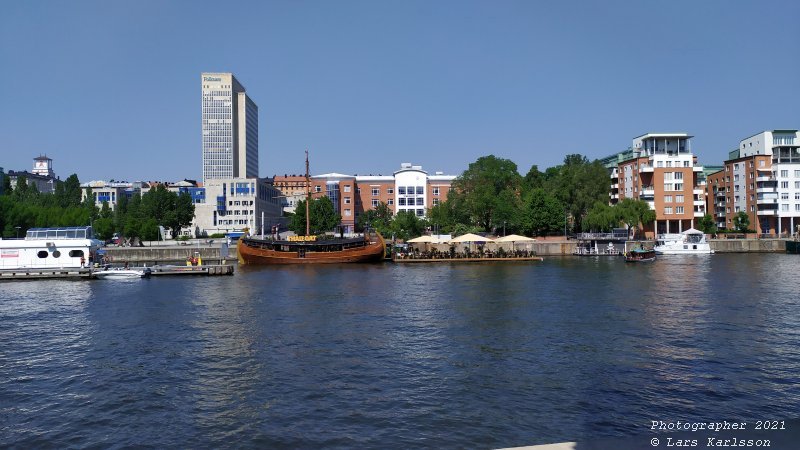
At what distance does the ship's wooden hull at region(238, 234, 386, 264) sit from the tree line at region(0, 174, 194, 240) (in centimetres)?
4135

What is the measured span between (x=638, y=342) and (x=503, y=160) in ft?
311

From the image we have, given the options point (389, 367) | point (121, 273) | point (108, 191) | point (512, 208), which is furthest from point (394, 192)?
point (389, 367)

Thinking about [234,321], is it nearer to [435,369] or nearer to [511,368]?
[435,369]

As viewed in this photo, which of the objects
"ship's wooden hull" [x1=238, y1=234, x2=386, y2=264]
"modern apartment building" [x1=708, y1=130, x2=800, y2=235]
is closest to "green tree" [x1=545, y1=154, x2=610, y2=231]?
"modern apartment building" [x1=708, y1=130, x2=800, y2=235]

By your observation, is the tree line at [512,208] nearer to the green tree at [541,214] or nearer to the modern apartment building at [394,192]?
the green tree at [541,214]

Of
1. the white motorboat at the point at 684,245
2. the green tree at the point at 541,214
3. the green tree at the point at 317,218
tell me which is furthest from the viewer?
the green tree at the point at 317,218

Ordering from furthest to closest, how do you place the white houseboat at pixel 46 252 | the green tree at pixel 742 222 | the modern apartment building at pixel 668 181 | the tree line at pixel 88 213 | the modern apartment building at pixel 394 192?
the modern apartment building at pixel 394 192 < the green tree at pixel 742 222 < the modern apartment building at pixel 668 181 < the tree line at pixel 88 213 < the white houseboat at pixel 46 252

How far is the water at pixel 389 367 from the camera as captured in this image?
14.6m

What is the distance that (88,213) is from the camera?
109938mm

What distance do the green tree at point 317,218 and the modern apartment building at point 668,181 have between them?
57.4 metres

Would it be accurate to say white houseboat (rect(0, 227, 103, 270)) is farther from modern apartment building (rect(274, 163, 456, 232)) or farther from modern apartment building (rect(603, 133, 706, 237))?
modern apartment building (rect(603, 133, 706, 237))

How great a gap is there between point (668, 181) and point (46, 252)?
93.8 m

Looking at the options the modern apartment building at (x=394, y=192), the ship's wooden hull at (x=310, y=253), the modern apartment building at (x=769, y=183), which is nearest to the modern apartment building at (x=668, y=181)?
the modern apartment building at (x=769, y=183)

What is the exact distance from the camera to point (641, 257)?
7281 centimetres
